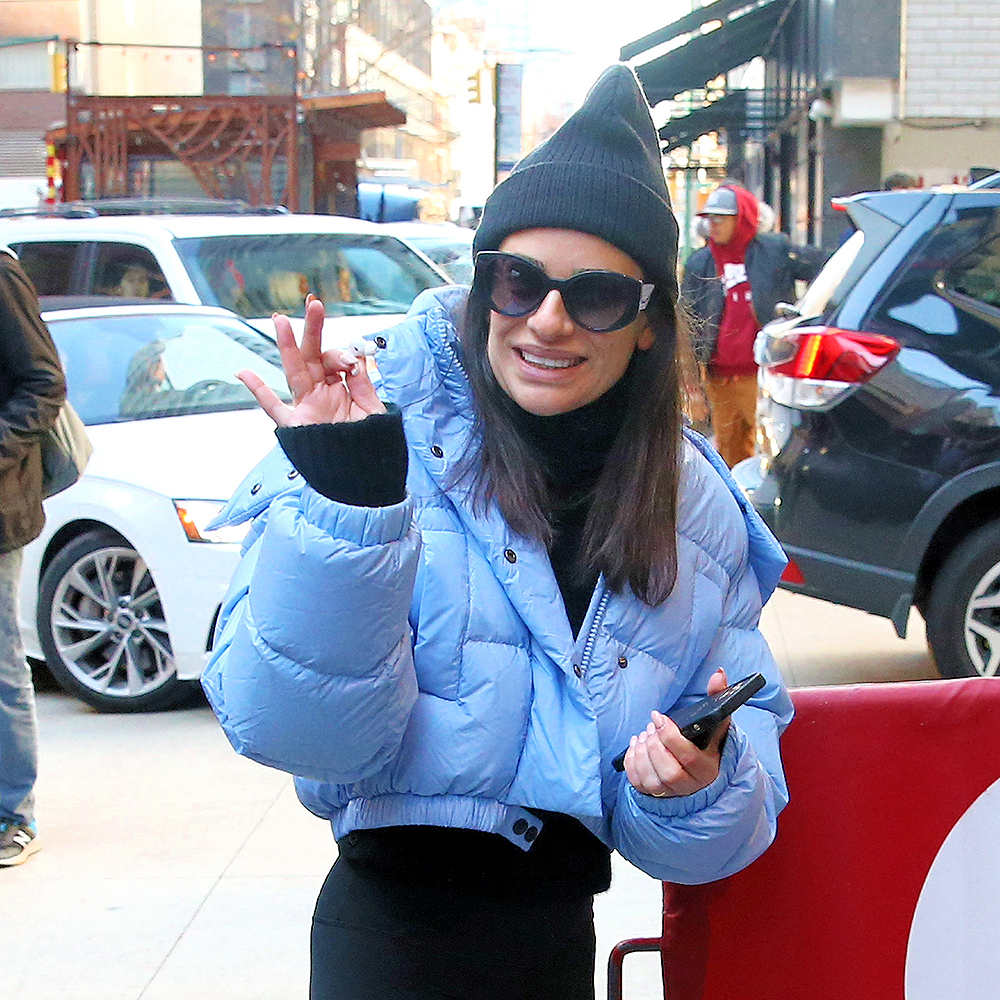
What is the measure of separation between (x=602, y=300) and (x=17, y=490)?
289cm

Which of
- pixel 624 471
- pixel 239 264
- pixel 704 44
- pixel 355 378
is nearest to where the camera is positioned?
pixel 355 378

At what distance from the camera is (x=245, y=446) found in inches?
257

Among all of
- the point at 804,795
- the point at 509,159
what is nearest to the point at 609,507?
the point at 804,795

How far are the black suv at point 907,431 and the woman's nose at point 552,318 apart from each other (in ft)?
12.6

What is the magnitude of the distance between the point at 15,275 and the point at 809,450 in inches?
111

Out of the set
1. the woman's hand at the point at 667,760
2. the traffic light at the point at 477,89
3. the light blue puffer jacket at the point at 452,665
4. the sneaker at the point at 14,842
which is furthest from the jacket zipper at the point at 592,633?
the traffic light at the point at 477,89

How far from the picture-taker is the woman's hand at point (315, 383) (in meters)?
1.83

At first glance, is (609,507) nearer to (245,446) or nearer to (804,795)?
(804,795)

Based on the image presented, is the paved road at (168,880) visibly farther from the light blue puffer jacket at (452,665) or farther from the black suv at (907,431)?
the light blue puffer jacket at (452,665)

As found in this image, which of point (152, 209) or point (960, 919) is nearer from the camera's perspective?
point (960, 919)

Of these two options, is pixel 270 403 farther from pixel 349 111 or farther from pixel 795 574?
pixel 349 111

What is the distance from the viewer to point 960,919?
238 centimetres

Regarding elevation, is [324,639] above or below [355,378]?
below

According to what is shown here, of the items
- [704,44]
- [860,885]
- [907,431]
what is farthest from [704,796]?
[704,44]
